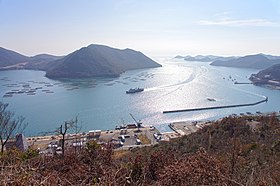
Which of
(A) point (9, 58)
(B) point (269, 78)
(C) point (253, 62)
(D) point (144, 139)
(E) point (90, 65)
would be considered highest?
(A) point (9, 58)

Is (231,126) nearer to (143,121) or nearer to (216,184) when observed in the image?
(216,184)

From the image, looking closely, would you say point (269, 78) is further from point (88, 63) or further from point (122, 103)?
point (88, 63)

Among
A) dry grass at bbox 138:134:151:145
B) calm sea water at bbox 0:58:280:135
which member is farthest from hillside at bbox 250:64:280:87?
dry grass at bbox 138:134:151:145

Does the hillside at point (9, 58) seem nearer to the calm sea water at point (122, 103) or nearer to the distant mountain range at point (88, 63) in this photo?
the distant mountain range at point (88, 63)

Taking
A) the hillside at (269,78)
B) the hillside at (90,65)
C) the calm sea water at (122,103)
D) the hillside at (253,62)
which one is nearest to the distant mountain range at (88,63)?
the hillside at (90,65)

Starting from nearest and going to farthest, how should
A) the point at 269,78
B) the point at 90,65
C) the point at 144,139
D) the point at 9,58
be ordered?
1. the point at 144,139
2. the point at 269,78
3. the point at 90,65
4. the point at 9,58

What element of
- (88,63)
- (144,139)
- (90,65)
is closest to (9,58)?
(88,63)

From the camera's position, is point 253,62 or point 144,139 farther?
point 253,62

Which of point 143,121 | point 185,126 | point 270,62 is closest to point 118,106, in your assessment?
point 143,121
